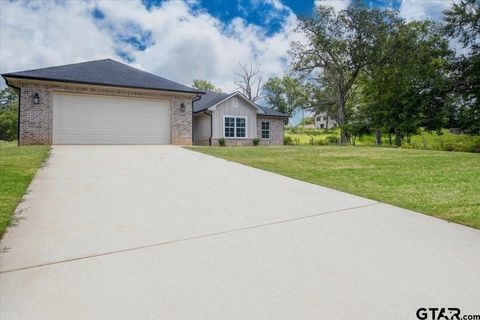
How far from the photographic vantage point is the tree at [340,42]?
23688mm

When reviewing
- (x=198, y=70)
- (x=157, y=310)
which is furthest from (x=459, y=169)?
(x=198, y=70)

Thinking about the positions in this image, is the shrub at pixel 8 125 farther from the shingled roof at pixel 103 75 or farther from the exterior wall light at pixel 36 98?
the exterior wall light at pixel 36 98

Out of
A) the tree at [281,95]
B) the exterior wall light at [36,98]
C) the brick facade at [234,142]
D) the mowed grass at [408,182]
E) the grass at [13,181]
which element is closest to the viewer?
the grass at [13,181]

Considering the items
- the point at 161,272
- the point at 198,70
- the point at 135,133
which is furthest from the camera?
the point at 198,70

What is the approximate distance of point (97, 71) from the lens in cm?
1548

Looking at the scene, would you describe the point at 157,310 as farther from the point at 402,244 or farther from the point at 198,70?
the point at 198,70

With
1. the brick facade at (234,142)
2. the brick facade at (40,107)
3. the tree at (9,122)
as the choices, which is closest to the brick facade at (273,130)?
the brick facade at (234,142)

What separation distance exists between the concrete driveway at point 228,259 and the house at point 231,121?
15009 millimetres

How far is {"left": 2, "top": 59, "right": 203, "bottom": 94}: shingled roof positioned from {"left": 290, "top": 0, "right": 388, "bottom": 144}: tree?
14.3 meters

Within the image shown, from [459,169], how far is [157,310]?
8022mm

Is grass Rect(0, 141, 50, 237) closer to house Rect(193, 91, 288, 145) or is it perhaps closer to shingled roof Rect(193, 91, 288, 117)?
house Rect(193, 91, 288, 145)

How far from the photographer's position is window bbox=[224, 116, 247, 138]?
19.6 meters

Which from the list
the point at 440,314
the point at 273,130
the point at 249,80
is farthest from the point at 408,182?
the point at 249,80

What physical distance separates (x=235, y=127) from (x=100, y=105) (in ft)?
28.1
